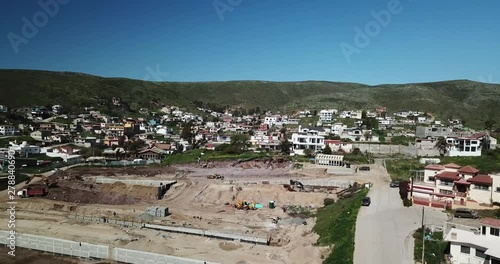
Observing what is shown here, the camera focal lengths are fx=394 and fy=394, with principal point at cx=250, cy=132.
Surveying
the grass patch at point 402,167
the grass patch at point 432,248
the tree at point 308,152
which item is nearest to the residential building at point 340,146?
the tree at point 308,152

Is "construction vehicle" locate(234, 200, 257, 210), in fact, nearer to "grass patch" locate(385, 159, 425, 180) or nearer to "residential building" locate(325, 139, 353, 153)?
"grass patch" locate(385, 159, 425, 180)

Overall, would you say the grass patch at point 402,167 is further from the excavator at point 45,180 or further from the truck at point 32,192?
the excavator at point 45,180

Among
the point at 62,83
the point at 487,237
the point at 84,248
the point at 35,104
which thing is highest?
the point at 62,83

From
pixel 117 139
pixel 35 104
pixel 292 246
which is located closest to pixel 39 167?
pixel 117 139

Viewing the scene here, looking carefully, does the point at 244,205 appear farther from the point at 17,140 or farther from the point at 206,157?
the point at 17,140

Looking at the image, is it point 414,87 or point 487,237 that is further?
point 414,87

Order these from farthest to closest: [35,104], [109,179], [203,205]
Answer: [35,104] < [109,179] < [203,205]

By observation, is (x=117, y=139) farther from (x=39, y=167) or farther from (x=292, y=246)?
(x=292, y=246)
